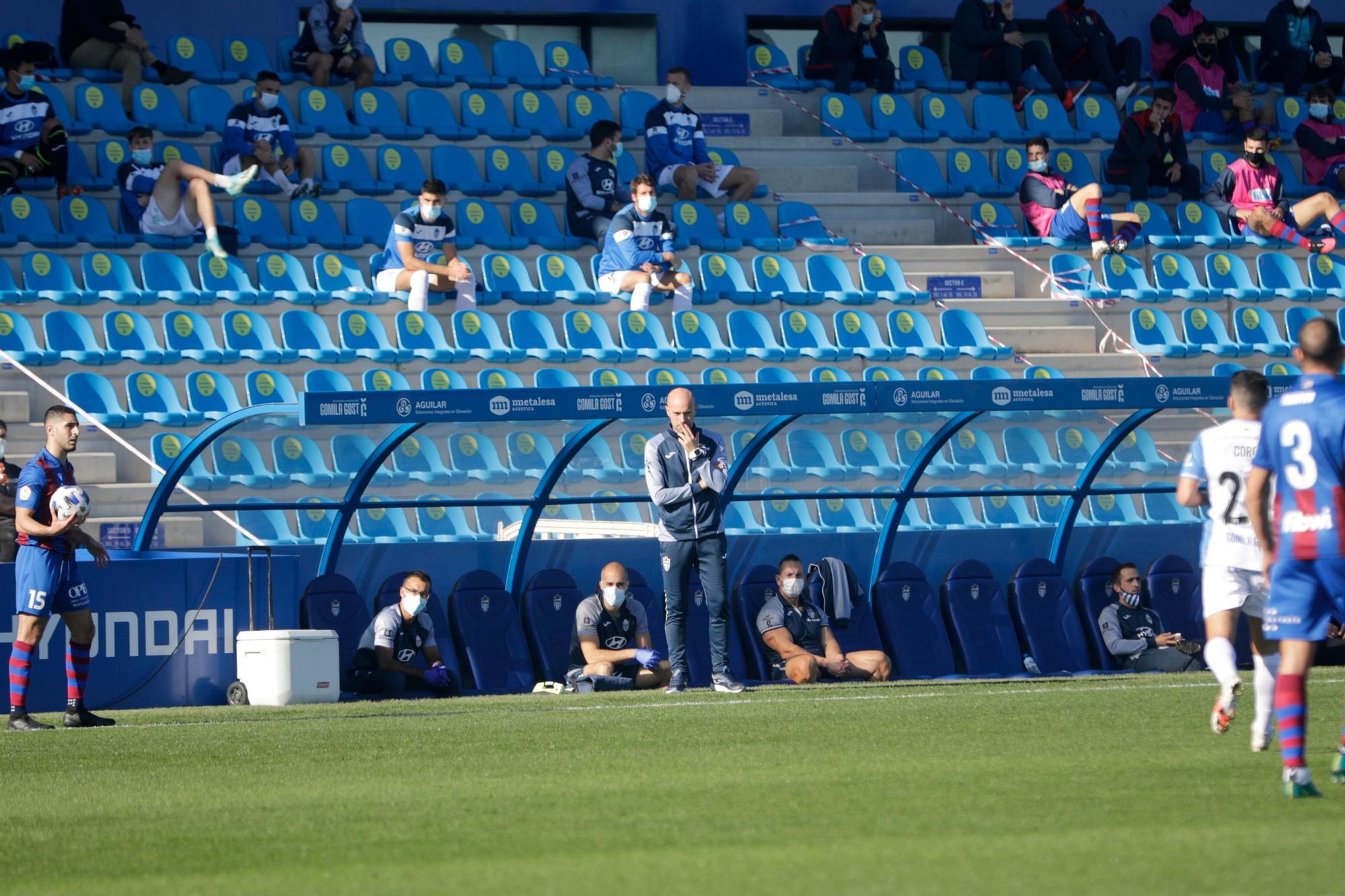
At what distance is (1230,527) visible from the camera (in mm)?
9539

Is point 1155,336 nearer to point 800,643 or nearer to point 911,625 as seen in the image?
point 911,625

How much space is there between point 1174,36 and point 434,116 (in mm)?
9987

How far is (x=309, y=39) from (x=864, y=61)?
7.19m

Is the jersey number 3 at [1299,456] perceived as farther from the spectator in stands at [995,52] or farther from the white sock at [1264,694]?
the spectator in stands at [995,52]

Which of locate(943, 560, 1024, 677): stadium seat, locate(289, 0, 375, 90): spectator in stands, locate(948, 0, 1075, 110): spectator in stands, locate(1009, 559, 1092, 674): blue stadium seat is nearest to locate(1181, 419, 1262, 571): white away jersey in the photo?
locate(943, 560, 1024, 677): stadium seat

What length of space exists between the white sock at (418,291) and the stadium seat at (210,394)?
233cm

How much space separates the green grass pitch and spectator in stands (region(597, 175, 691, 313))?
851 centimetres

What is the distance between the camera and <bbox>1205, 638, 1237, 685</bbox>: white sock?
361 inches

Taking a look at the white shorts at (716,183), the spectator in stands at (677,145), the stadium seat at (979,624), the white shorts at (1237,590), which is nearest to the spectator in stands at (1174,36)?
the white shorts at (716,183)

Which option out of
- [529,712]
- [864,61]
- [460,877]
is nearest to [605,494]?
[529,712]

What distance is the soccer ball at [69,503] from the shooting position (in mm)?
11383

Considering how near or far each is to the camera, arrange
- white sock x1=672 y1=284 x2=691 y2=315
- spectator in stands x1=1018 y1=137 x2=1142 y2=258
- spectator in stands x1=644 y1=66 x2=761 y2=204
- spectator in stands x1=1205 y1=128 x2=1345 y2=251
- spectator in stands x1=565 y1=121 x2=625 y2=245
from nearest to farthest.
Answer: white sock x1=672 y1=284 x2=691 y2=315, spectator in stands x1=565 y1=121 x2=625 y2=245, spectator in stands x1=644 y1=66 x2=761 y2=204, spectator in stands x1=1018 y1=137 x2=1142 y2=258, spectator in stands x1=1205 y1=128 x2=1345 y2=251

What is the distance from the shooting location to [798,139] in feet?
78.7

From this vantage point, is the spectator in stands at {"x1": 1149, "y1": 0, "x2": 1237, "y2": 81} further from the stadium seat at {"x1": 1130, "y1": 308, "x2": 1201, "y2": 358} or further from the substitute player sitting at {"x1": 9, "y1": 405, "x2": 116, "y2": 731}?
the substitute player sitting at {"x1": 9, "y1": 405, "x2": 116, "y2": 731}
